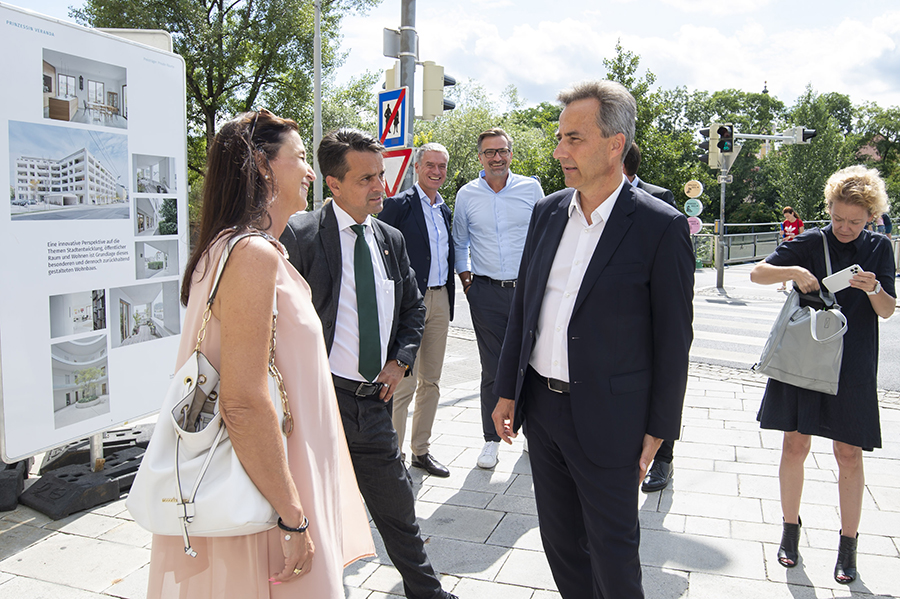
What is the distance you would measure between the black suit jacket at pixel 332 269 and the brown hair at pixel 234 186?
1.07 m

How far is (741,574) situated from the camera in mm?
3240

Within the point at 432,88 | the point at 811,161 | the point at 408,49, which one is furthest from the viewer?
the point at 811,161

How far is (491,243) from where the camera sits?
5.09 metres

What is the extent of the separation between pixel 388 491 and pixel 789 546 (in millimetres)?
2114

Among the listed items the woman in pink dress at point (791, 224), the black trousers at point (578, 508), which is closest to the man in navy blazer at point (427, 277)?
the black trousers at point (578, 508)

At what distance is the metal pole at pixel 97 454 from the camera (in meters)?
4.27

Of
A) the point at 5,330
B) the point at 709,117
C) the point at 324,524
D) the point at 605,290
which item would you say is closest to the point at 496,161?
the point at 605,290

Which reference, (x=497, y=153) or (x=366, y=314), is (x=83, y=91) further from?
(x=497, y=153)

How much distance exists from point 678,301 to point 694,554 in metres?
1.87

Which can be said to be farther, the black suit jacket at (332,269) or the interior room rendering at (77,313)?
the interior room rendering at (77,313)

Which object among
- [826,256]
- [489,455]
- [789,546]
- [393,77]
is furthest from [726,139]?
[789,546]

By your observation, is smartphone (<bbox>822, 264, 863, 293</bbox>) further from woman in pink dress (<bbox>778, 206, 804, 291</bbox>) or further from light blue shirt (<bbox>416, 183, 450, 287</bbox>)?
woman in pink dress (<bbox>778, 206, 804, 291</bbox>)

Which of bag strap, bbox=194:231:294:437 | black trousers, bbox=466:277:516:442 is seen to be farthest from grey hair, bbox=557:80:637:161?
black trousers, bbox=466:277:516:442

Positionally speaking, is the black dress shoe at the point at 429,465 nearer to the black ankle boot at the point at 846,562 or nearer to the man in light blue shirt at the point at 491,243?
the man in light blue shirt at the point at 491,243
